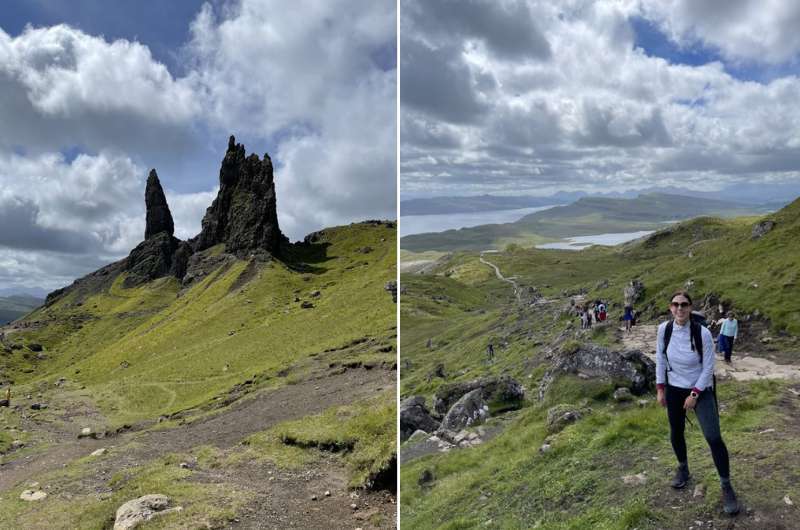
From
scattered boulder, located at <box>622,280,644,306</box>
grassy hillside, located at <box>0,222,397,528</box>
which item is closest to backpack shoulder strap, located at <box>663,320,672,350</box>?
scattered boulder, located at <box>622,280,644,306</box>

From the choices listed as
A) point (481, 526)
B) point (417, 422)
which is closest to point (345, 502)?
point (417, 422)

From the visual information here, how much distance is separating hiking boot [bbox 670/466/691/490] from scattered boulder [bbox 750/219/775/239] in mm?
7878

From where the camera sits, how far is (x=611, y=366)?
11391 millimetres

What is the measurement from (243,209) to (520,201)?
5518 inches

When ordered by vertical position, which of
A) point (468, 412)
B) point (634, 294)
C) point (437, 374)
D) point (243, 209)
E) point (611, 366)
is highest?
point (243, 209)

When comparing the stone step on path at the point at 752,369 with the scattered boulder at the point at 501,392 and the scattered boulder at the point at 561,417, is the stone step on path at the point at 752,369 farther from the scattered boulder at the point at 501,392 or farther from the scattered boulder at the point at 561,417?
the scattered boulder at the point at 501,392

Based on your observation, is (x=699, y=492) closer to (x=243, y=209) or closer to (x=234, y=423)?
(x=234, y=423)

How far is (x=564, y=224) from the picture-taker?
2225 centimetres

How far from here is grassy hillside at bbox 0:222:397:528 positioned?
16578 mm

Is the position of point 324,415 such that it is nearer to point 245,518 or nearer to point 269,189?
point 245,518

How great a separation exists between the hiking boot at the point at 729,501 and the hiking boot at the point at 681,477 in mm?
641

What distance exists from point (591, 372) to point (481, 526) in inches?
213

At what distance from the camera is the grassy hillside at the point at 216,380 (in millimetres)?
16578

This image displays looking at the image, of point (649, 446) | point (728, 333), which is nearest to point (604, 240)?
point (728, 333)
